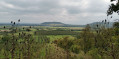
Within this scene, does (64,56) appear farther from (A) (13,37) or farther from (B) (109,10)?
(B) (109,10)

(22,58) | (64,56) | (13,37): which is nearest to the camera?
(13,37)

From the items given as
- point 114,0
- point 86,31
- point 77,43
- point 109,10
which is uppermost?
point 114,0

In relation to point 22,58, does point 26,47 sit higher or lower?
higher

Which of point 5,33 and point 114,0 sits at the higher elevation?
point 114,0

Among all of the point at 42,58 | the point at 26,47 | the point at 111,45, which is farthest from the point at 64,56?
the point at 111,45

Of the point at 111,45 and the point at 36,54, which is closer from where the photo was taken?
the point at 111,45

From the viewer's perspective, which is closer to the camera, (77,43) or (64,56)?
(64,56)

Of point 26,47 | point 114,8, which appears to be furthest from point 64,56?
point 114,8

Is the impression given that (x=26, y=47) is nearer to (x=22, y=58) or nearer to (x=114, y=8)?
(x=22, y=58)

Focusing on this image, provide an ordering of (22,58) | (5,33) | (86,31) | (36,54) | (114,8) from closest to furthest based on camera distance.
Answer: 1. (5,33)
2. (22,58)
3. (36,54)
4. (114,8)
5. (86,31)
